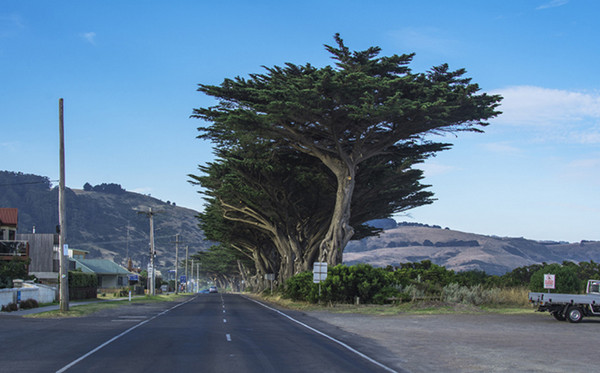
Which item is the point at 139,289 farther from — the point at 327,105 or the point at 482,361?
the point at 482,361

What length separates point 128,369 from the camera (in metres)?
12.9

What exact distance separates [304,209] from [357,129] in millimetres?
17747

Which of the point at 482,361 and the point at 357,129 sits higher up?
the point at 357,129

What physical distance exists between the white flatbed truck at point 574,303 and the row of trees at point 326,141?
13433 millimetres

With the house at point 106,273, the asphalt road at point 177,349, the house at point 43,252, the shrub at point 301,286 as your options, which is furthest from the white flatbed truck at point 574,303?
the house at point 106,273

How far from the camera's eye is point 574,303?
27.6 meters

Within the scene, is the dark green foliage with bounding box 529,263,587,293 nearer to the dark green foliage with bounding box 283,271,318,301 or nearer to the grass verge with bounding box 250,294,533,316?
the grass verge with bounding box 250,294,533,316

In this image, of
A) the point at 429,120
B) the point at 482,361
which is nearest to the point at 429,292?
the point at 429,120

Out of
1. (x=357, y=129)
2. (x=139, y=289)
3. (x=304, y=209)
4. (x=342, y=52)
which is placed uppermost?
(x=342, y=52)

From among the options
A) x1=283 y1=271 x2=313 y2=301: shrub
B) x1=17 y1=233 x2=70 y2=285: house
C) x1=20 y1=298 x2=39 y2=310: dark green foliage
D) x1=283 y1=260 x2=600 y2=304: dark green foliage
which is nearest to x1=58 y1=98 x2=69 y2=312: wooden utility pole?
x1=20 y1=298 x2=39 y2=310: dark green foliage

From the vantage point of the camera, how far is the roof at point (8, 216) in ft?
210

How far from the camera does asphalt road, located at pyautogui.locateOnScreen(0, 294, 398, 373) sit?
13.4 m

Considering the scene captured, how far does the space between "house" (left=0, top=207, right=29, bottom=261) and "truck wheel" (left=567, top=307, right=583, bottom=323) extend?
45.9m

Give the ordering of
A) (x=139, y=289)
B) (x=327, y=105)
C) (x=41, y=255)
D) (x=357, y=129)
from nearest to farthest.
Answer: (x=327, y=105), (x=357, y=129), (x=41, y=255), (x=139, y=289)
